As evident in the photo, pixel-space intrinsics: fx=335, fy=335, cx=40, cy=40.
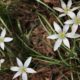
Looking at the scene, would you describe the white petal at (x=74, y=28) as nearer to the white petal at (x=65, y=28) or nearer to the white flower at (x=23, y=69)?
the white petal at (x=65, y=28)

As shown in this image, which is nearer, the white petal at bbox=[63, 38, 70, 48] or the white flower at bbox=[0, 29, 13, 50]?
the white petal at bbox=[63, 38, 70, 48]

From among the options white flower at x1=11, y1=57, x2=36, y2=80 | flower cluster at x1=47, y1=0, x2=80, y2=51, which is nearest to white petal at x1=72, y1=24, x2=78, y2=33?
flower cluster at x1=47, y1=0, x2=80, y2=51

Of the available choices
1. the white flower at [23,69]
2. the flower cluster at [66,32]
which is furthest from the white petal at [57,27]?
the white flower at [23,69]

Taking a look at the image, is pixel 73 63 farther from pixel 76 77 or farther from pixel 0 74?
pixel 0 74

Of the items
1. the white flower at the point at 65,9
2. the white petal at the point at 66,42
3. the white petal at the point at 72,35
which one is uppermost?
the white flower at the point at 65,9

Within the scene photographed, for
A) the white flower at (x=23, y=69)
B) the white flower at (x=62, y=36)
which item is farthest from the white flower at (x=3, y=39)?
the white flower at (x=62, y=36)

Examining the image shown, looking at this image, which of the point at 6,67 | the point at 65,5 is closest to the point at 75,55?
the point at 65,5

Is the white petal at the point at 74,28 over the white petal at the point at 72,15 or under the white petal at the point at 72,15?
under

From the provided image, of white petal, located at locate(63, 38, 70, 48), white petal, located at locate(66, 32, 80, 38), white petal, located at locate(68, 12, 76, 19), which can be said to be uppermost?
white petal, located at locate(68, 12, 76, 19)

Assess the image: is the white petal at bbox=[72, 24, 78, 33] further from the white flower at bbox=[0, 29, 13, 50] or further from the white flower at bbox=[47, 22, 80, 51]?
the white flower at bbox=[0, 29, 13, 50]

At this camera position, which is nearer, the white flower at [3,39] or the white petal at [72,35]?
the white petal at [72,35]

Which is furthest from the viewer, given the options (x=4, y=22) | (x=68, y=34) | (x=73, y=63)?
(x=4, y=22)
